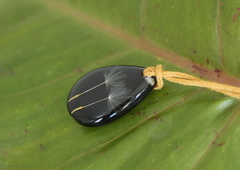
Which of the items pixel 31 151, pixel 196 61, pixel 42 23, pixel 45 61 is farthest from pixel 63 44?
pixel 196 61

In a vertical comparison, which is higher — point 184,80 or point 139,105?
point 184,80

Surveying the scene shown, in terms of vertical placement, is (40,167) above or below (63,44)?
below

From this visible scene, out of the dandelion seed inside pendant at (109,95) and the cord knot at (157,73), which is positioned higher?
the cord knot at (157,73)

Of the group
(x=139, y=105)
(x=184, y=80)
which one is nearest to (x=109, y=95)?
(x=139, y=105)

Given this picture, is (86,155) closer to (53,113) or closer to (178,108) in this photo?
(53,113)

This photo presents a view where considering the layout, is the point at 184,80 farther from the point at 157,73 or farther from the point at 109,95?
the point at 109,95
